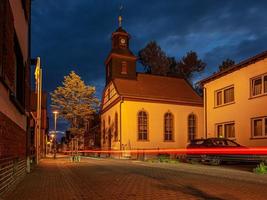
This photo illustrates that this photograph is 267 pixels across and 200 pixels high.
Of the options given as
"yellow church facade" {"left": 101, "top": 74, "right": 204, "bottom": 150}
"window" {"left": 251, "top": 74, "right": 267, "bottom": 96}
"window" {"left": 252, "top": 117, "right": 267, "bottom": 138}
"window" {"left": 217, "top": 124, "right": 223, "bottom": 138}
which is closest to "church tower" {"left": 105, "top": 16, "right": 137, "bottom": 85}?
"yellow church facade" {"left": 101, "top": 74, "right": 204, "bottom": 150}

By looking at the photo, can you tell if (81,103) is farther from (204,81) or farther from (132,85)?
(204,81)

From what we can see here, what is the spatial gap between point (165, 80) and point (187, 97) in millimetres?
4798

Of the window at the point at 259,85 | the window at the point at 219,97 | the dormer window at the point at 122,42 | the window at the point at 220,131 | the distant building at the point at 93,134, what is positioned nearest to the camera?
the window at the point at 259,85

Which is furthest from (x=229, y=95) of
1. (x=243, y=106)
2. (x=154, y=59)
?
(x=154, y=59)

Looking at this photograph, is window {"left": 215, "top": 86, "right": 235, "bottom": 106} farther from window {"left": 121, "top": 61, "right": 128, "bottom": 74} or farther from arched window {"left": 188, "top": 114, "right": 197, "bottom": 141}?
window {"left": 121, "top": 61, "right": 128, "bottom": 74}

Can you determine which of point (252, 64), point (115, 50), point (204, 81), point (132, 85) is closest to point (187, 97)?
point (132, 85)

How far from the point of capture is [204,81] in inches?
1336

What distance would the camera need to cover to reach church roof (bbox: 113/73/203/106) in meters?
50.0

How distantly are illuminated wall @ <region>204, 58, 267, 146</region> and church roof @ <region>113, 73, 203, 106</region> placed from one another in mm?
18440

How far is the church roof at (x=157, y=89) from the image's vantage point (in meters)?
50.0

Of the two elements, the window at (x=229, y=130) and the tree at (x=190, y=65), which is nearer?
the window at (x=229, y=130)

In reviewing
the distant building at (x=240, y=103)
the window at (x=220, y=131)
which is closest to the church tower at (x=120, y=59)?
the distant building at (x=240, y=103)

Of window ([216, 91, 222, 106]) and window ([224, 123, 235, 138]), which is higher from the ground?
window ([216, 91, 222, 106])

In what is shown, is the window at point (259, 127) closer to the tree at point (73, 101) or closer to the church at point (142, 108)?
the church at point (142, 108)
